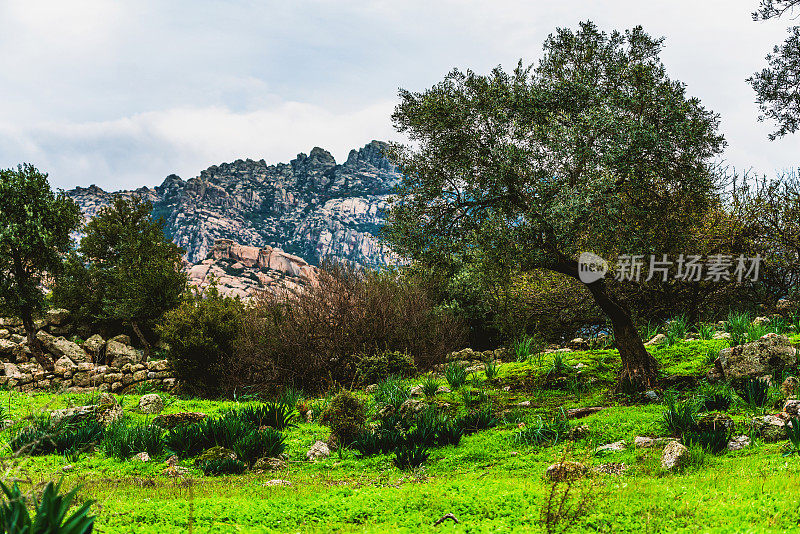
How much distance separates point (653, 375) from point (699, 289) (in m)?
7.18

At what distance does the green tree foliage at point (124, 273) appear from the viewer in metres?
22.0

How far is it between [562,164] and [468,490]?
611 centimetres

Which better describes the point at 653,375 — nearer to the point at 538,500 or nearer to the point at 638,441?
the point at 638,441

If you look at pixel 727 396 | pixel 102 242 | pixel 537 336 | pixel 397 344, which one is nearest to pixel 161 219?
pixel 102 242

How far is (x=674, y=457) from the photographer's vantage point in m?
4.73

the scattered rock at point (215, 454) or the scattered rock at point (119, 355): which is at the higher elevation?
the scattered rock at point (215, 454)

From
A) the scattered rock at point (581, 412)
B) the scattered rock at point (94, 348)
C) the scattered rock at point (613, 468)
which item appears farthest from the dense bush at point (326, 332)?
the scattered rock at point (94, 348)

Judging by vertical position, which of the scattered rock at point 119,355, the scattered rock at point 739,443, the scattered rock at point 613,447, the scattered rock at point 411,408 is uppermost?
the scattered rock at point 739,443

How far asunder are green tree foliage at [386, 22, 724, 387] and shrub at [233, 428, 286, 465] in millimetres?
4375

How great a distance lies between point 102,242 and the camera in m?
25.4

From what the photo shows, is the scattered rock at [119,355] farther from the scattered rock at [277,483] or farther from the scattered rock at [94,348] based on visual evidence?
the scattered rock at [277,483]

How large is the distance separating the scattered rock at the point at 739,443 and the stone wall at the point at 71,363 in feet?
46.3

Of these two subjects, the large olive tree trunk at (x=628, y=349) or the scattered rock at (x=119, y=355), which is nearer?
the large olive tree trunk at (x=628, y=349)

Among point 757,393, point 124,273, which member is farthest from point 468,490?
point 124,273
